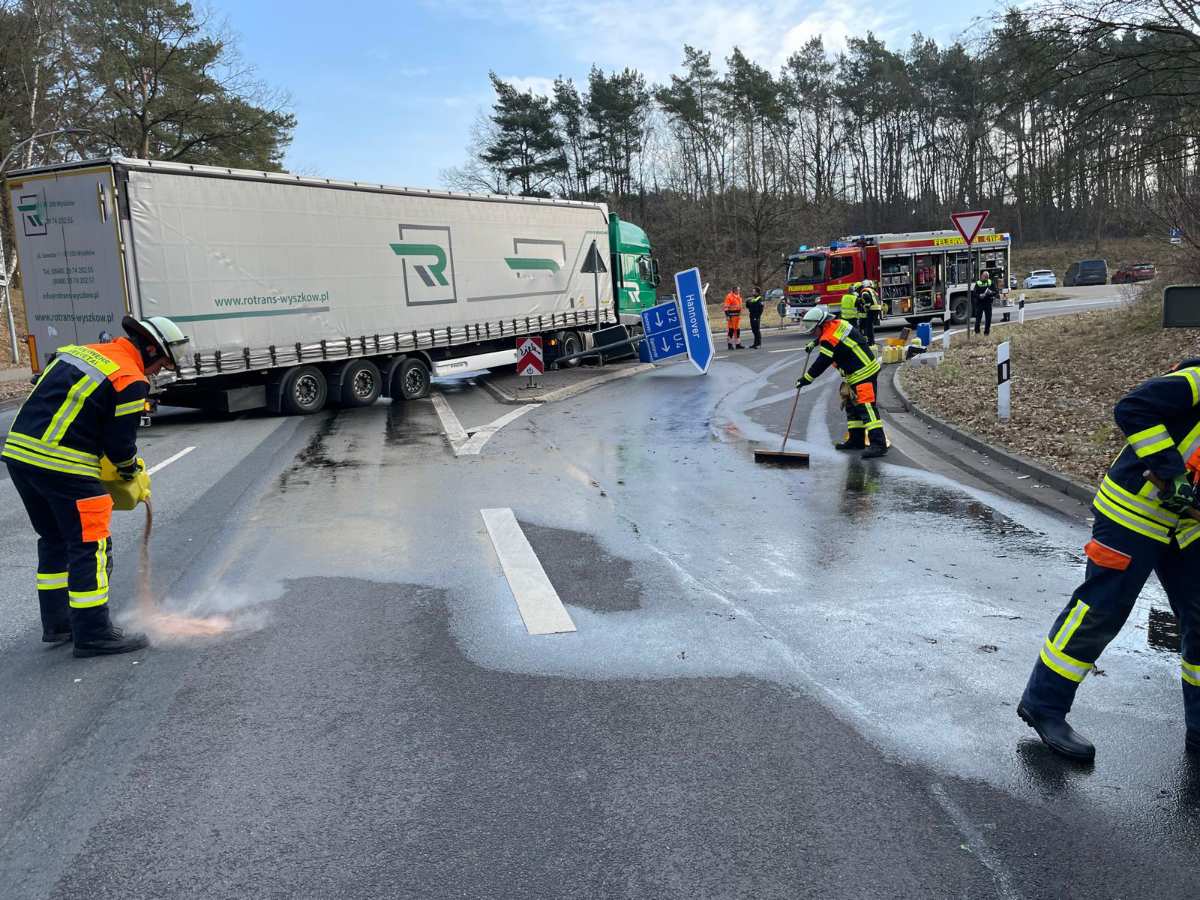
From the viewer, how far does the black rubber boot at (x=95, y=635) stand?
4.95 m

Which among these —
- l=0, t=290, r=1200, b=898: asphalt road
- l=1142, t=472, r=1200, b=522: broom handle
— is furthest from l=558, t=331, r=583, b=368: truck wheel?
l=1142, t=472, r=1200, b=522: broom handle

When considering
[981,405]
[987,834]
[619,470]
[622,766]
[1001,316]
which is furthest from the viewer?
[1001,316]

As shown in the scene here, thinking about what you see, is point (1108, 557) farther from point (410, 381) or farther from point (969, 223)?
point (969, 223)

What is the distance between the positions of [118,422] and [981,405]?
12.2 meters

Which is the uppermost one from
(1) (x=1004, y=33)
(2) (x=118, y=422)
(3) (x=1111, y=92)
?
(1) (x=1004, y=33)

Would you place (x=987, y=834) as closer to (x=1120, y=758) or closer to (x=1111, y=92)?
(x=1120, y=758)

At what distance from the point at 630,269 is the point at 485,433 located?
14.2 metres

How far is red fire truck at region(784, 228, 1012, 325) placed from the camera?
101 feet

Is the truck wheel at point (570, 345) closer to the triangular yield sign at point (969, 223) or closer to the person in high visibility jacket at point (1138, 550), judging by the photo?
the triangular yield sign at point (969, 223)

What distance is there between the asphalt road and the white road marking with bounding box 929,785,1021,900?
0.02 metres

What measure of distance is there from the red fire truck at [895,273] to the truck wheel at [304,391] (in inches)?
718

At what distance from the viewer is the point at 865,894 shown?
295 cm

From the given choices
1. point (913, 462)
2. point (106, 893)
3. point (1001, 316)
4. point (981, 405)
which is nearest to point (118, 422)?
point (106, 893)

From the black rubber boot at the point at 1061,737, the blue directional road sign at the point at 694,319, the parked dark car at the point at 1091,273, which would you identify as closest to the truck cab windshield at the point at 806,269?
the blue directional road sign at the point at 694,319
